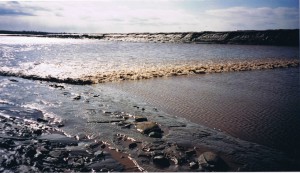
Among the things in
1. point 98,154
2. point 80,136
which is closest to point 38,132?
point 80,136

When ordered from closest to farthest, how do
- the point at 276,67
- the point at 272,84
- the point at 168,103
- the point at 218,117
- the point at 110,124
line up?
1. the point at 110,124
2. the point at 218,117
3. the point at 168,103
4. the point at 272,84
5. the point at 276,67

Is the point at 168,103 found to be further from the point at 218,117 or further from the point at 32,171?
the point at 32,171

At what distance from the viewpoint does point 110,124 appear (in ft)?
34.8

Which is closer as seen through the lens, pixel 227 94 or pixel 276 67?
pixel 227 94

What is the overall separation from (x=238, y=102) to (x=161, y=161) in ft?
24.8

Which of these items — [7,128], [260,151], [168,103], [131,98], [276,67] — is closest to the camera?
[260,151]

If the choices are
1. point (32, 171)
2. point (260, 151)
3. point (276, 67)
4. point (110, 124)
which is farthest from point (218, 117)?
point (276, 67)

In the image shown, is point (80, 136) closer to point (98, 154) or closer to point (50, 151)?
point (50, 151)

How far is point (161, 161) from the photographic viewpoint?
297 inches

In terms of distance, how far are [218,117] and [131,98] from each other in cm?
481

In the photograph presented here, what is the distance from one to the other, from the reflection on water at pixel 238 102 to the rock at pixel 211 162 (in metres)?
2.20

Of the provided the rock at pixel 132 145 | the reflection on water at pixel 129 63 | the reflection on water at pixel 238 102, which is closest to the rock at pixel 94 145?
the rock at pixel 132 145

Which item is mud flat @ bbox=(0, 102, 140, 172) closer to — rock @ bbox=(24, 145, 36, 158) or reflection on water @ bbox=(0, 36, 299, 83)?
rock @ bbox=(24, 145, 36, 158)

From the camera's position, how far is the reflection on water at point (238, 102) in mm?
9977
